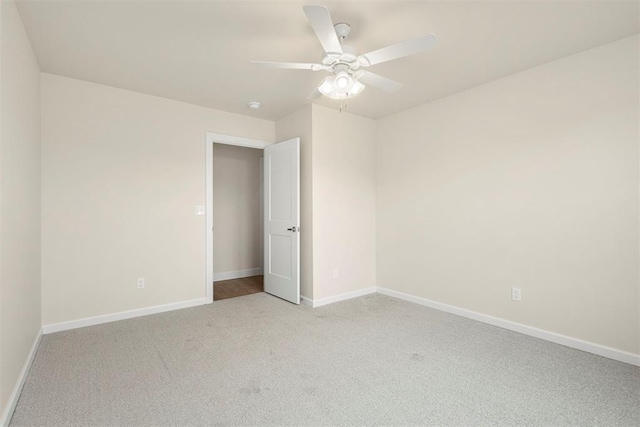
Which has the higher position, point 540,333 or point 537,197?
point 537,197

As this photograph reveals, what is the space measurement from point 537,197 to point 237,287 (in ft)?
12.9

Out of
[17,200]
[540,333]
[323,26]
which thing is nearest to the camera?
[323,26]

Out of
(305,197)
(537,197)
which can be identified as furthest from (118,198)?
(537,197)

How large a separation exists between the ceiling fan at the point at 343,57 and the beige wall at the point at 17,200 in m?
1.43

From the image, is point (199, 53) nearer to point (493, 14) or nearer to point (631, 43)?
point (493, 14)

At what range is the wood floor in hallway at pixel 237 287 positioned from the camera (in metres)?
4.29

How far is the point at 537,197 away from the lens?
2797 millimetres

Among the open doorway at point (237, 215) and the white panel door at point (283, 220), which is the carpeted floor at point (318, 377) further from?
the open doorway at point (237, 215)

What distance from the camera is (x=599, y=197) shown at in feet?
8.10

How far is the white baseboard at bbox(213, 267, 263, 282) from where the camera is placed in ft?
17.2

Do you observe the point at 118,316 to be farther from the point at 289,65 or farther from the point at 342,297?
the point at 289,65

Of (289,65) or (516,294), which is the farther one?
(516,294)

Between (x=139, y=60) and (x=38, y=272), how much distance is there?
2.02 meters

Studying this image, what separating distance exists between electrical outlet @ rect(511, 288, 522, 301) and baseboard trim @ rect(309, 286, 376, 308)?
1.78 m
